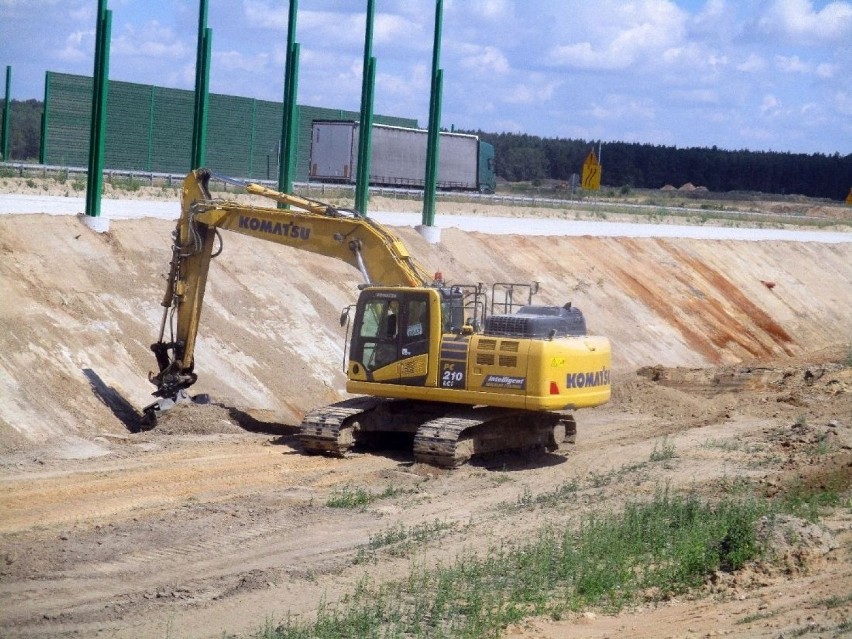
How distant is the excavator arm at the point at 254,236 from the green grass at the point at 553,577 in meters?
6.15

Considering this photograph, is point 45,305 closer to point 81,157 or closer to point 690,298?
point 690,298

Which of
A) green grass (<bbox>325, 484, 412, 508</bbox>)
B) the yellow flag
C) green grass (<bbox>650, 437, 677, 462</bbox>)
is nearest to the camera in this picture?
green grass (<bbox>325, 484, 412, 508</bbox>)

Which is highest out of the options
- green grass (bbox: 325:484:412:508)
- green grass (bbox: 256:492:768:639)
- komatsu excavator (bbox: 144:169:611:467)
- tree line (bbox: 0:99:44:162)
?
tree line (bbox: 0:99:44:162)

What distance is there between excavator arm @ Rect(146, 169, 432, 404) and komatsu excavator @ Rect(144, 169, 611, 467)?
2 centimetres

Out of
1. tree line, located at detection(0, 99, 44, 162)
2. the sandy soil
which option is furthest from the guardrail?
tree line, located at detection(0, 99, 44, 162)

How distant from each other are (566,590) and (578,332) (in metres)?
→ 7.90

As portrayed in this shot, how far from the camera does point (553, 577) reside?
11.6m

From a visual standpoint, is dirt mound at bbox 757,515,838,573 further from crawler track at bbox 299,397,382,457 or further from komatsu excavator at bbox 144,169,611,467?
crawler track at bbox 299,397,382,457

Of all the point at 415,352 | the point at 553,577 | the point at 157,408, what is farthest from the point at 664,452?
the point at 157,408

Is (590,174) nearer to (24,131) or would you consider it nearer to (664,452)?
(664,452)

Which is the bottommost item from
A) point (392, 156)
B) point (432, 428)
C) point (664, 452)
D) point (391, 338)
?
point (664, 452)

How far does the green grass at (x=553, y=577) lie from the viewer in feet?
33.3

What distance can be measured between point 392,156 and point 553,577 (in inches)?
1867

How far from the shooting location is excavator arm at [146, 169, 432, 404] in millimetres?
18578
